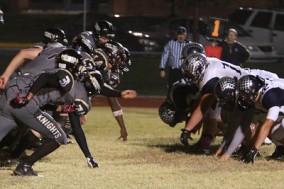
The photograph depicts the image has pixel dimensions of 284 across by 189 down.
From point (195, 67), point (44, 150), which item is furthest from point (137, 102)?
point (44, 150)

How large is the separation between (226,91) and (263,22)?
16.9 metres

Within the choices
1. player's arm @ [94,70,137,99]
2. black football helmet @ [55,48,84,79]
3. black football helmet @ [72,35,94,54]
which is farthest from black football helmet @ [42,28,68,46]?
black football helmet @ [55,48,84,79]

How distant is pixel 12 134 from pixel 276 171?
3.33m

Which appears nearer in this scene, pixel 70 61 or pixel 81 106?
pixel 70 61

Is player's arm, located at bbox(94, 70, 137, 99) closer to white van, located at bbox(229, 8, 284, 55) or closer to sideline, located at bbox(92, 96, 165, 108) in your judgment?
sideline, located at bbox(92, 96, 165, 108)

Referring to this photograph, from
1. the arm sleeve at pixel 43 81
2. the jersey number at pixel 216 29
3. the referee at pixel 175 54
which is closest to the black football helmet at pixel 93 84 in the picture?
the arm sleeve at pixel 43 81

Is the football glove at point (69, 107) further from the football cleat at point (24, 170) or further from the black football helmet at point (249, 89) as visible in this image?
the black football helmet at point (249, 89)

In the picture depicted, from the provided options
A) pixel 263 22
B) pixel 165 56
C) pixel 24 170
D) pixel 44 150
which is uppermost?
pixel 44 150

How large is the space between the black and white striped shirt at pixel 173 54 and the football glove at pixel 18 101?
972cm

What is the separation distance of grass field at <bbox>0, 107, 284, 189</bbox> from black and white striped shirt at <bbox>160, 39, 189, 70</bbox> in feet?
15.0

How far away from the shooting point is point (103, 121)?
63.7 feet

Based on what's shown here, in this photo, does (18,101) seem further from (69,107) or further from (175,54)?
(175,54)

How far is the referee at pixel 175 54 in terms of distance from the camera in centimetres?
2034

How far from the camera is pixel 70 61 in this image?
35.8 ft
